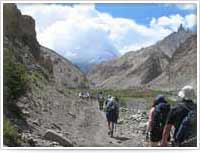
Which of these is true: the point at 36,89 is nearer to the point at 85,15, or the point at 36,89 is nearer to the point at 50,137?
the point at 50,137

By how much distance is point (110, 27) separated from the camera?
535 cm

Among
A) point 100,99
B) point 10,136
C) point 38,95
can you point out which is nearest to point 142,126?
point 100,99

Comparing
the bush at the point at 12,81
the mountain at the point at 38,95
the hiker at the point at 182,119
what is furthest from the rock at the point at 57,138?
the hiker at the point at 182,119

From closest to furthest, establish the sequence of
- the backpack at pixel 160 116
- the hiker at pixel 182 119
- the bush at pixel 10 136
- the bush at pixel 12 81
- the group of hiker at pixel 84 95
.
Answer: the hiker at pixel 182 119 < the backpack at pixel 160 116 < the bush at pixel 10 136 < the bush at pixel 12 81 < the group of hiker at pixel 84 95

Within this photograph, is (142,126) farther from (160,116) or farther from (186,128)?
(186,128)

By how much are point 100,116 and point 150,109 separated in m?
0.64

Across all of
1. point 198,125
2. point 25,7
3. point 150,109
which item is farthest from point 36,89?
point 198,125

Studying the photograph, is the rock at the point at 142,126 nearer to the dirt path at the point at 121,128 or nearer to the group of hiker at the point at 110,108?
the dirt path at the point at 121,128

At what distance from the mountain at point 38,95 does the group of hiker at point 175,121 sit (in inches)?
30.8

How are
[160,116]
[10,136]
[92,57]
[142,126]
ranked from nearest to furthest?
[160,116] < [10,136] < [142,126] < [92,57]

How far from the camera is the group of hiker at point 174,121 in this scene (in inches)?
163

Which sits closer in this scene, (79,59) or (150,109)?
(150,109)

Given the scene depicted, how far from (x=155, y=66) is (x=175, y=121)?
4.93ft

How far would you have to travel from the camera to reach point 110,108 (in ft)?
17.6
